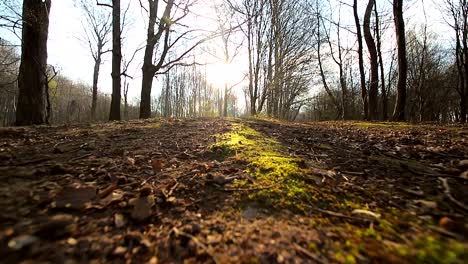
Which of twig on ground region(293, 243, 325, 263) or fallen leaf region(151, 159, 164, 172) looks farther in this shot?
fallen leaf region(151, 159, 164, 172)

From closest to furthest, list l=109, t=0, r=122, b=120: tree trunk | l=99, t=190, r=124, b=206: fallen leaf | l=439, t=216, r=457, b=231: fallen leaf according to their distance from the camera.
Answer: l=439, t=216, r=457, b=231: fallen leaf, l=99, t=190, r=124, b=206: fallen leaf, l=109, t=0, r=122, b=120: tree trunk

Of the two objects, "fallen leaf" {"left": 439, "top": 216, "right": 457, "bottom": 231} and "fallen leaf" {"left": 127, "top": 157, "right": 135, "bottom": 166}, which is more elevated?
"fallen leaf" {"left": 127, "top": 157, "right": 135, "bottom": 166}

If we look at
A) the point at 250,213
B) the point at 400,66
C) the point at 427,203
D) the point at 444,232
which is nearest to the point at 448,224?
the point at 444,232

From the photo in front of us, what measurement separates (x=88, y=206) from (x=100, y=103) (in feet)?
153

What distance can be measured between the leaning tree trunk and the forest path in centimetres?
325

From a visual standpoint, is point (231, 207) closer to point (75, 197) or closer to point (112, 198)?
point (112, 198)

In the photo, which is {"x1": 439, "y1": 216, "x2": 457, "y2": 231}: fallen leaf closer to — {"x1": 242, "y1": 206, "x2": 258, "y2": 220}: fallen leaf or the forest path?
the forest path

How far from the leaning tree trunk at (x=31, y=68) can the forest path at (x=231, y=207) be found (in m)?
3.25

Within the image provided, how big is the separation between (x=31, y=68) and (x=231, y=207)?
578cm

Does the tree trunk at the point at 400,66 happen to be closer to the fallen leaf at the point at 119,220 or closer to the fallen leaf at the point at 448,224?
the fallen leaf at the point at 448,224

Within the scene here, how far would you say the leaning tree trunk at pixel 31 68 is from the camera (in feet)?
17.4

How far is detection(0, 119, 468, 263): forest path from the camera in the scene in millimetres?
1166

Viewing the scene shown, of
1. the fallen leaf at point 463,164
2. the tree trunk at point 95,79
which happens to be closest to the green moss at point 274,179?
the fallen leaf at point 463,164

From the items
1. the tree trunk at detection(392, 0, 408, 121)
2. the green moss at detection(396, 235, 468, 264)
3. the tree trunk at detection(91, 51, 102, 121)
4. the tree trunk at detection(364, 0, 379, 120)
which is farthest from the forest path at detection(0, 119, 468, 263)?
the tree trunk at detection(91, 51, 102, 121)
